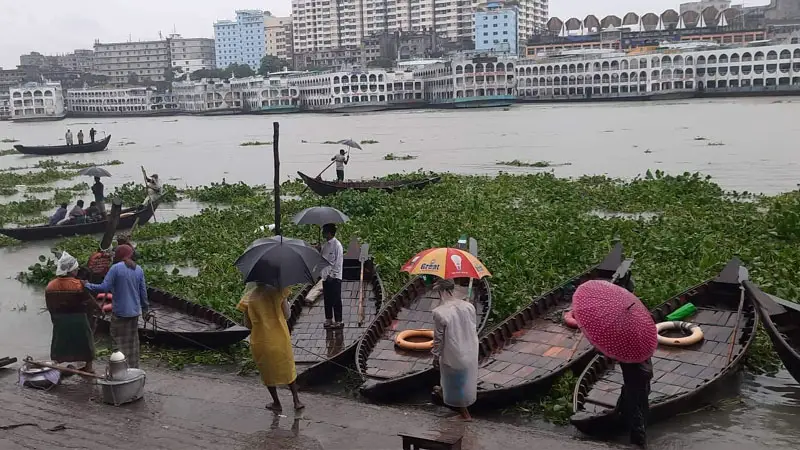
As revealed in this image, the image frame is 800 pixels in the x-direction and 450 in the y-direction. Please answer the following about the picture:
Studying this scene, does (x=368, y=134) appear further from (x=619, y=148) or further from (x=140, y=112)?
(x=140, y=112)

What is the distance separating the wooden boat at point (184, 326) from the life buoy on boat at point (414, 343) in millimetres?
1786

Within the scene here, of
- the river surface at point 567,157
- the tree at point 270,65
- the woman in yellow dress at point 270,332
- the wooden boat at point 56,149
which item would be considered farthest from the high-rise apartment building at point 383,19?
the woman in yellow dress at point 270,332

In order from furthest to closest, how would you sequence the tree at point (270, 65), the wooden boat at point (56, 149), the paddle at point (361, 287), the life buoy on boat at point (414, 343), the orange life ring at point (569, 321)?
1. the tree at point (270, 65)
2. the wooden boat at point (56, 149)
3. the paddle at point (361, 287)
4. the orange life ring at point (569, 321)
5. the life buoy on boat at point (414, 343)

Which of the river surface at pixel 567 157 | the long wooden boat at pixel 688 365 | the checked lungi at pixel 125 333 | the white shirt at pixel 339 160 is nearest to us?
the long wooden boat at pixel 688 365

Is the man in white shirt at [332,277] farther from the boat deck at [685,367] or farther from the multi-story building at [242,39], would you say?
the multi-story building at [242,39]

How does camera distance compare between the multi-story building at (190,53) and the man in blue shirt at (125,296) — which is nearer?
the man in blue shirt at (125,296)

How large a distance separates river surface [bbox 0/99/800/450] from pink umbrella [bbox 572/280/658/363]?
1.75 meters

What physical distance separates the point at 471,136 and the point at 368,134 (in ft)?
37.5

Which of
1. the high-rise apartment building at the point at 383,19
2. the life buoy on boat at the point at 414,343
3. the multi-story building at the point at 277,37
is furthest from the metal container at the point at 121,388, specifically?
the multi-story building at the point at 277,37

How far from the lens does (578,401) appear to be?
21.6 feet

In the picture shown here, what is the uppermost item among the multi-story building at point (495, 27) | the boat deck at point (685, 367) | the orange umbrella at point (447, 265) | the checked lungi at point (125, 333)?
the multi-story building at point (495, 27)

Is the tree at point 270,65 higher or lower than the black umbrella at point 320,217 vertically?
higher

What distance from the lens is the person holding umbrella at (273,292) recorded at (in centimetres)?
585

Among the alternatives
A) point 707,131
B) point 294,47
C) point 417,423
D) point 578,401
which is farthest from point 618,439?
point 294,47
